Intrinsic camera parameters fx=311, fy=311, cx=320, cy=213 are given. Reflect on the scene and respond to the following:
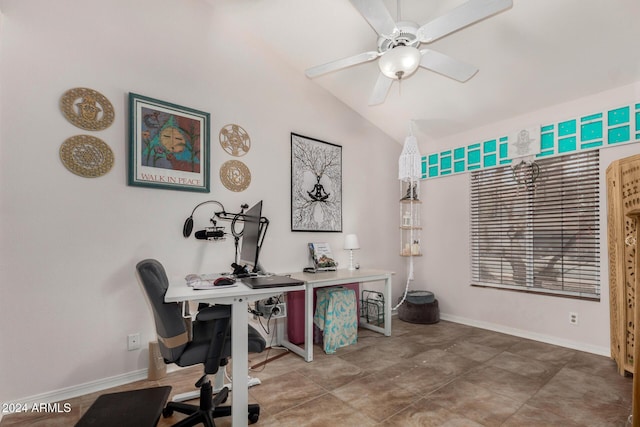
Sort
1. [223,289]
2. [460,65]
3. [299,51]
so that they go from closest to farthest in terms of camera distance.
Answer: [223,289] < [460,65] < [299,51]

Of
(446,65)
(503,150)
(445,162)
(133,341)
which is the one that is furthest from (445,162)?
(133,341)

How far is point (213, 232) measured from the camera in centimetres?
258

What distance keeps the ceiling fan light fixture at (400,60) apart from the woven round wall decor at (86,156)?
2.11 m

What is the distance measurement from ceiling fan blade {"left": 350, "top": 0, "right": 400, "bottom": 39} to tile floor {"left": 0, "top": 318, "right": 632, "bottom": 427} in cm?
246

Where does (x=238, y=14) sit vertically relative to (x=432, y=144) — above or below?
above

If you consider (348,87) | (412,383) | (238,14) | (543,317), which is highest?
(238,14)

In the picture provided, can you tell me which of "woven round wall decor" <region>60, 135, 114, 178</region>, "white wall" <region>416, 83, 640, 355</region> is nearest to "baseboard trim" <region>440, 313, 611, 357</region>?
"white wall" <region>416, 83, 640, 355</region>

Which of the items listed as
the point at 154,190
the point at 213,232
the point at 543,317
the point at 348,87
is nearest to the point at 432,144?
the point at 348,87

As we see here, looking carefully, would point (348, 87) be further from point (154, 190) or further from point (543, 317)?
point (543, 317)

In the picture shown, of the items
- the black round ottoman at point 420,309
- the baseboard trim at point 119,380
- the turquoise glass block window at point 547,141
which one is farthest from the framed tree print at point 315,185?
the turquoise glass block window at point 547,141

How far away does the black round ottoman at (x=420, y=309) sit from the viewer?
12.5 feet

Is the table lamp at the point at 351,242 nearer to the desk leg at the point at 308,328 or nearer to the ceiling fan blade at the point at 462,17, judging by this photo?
the desk leg at the point at 308,328

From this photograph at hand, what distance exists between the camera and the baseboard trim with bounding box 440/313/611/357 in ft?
9.37

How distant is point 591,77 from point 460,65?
1511mm
